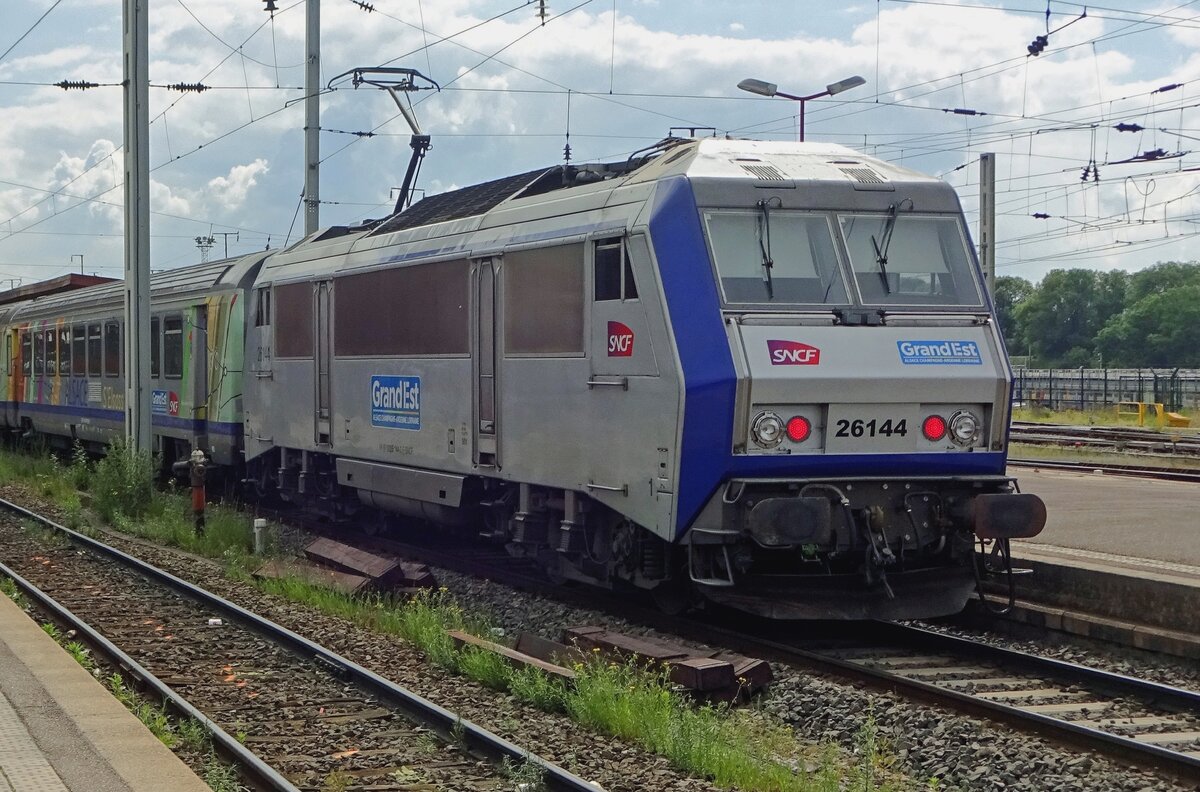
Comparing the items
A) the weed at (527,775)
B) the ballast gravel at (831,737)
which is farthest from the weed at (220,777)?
the ballast gravel at (831,737)

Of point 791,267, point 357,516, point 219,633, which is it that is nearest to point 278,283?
point 357,516

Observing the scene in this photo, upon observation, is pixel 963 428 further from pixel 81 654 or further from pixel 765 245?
pixel 81 654

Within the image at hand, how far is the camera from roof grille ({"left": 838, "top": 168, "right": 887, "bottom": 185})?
9.98 metres

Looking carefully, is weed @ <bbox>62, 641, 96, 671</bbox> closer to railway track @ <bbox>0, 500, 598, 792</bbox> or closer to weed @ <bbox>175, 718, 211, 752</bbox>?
railway track @ <bbox>0, 500, 598, 792</bbox>

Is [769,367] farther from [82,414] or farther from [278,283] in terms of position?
[82,414]

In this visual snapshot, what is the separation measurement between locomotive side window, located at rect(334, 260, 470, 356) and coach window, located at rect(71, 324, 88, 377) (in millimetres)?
11049

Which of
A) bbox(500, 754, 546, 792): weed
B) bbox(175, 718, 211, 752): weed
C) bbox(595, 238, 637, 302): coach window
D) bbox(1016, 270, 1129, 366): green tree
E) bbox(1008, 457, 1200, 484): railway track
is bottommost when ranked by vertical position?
bbox(175, 718, 211, 752): weed

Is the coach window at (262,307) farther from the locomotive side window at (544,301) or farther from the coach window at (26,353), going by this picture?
the coach window at (26,353)

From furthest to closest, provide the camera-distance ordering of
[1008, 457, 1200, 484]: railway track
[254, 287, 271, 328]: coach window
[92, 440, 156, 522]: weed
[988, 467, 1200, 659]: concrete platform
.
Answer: [1008, 457, 1200, 484]: railway track
[92, 440, 156, 522]: weed
[254, 287, 271, 328]: coach window
[988, 467, 1200, 659]: concrete platform

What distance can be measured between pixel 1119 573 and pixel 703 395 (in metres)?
3.57

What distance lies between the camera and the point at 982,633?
10445mm

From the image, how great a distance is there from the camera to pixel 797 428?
361 inches

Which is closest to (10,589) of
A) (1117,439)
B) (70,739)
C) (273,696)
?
(273,696)

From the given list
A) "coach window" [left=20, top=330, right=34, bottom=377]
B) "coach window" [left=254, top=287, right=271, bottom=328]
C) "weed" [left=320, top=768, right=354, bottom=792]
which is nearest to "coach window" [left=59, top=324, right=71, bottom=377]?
Answer: "coach window" [left=20, top=330, right=34, bottom=377]
